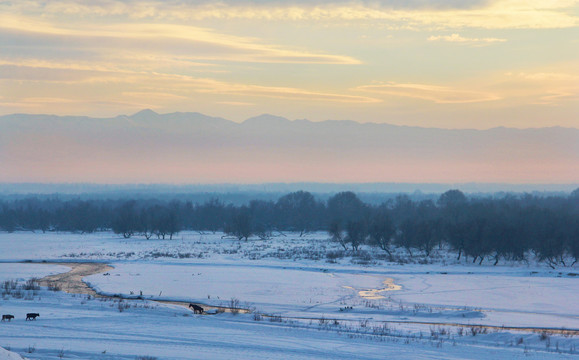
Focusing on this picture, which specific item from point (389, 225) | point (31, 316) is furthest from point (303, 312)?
point (389, 225)

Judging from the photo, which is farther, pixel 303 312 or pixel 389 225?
pixel 389 225

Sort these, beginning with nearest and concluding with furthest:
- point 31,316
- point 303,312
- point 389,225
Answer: point 31,316 < point 303,312 < point 389,225

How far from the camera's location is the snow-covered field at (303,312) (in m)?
19.3

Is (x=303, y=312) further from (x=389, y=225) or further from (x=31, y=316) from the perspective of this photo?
(x=389, y=225)

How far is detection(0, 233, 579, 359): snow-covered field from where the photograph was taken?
63.4 ft

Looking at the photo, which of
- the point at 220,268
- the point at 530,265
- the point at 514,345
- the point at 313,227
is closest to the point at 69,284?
the point at 220,268

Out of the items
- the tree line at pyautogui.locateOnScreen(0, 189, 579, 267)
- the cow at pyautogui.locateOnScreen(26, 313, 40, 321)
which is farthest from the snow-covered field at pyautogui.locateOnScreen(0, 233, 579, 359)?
the tree line at pyautogui.locateOnScreen(0, 189, 579, 267)

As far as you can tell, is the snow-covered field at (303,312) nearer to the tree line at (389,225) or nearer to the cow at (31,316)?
the cow at (31,316)

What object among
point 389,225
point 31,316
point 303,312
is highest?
point 389,225

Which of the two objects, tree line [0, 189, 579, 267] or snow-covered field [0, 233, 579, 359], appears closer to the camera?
snow-covered field [0, 233, 579, 359]

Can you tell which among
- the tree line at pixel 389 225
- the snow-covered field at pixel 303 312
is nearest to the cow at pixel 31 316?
the snow-covered field at pixel 303 312

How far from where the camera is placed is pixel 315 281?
1662 inches

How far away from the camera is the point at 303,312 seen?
28938mm

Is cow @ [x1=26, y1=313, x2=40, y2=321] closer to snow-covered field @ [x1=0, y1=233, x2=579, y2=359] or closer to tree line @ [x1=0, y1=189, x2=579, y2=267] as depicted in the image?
snow-covered field @ [x1=0, y1=233, x2=579, y2=359]
